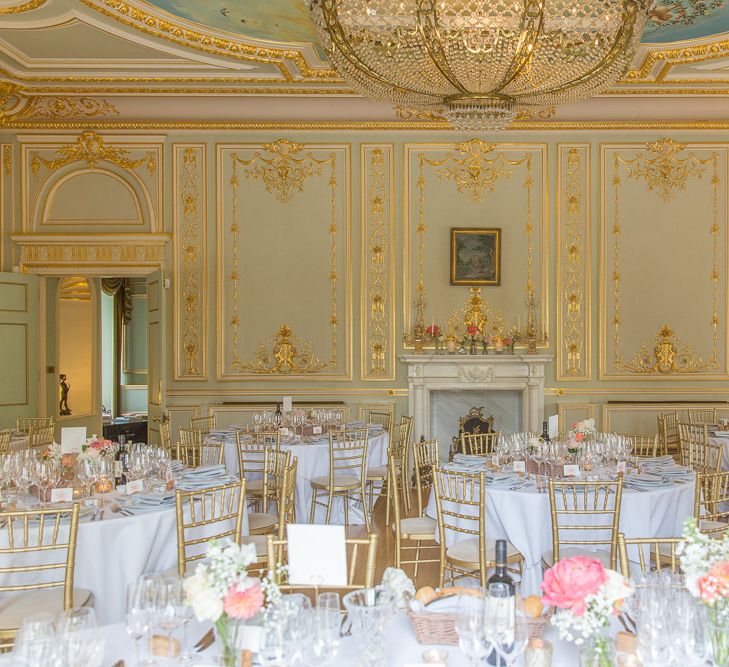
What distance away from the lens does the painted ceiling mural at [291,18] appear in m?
6.70

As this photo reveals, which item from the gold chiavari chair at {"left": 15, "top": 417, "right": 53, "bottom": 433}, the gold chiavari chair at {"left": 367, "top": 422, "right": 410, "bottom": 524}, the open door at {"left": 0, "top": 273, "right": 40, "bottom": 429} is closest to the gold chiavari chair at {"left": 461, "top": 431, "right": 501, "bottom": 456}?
the gold chiavari chair at {"left": 367, "top": 422, "right": 410, "bottom": 524}

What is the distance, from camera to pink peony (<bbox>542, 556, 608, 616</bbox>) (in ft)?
6.30

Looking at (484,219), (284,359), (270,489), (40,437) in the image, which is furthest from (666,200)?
(40,437)

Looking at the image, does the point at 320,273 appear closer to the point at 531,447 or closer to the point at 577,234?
the point at 577,234

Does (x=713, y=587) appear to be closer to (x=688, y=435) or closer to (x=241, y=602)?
(x=241, y=602)

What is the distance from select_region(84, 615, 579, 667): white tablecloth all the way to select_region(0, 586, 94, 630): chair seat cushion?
53.0 inches

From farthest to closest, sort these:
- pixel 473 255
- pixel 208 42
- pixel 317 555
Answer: pixel 473 255, pixel 208 42, pixel 317 555

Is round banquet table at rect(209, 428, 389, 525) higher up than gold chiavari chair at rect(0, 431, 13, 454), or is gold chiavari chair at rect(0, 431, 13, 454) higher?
gold chiavari chair at rect(0, 431, 13, 454)

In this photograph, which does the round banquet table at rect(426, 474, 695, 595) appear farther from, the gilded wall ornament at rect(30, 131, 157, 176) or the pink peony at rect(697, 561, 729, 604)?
the gilded wall ornament at rect(30, 131, 157, 176)

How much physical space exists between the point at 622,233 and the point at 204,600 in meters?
8.66

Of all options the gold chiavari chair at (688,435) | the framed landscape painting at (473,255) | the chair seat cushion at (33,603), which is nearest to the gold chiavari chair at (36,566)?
the chair seat cushion at (33,603)

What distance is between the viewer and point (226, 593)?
6.29 ft

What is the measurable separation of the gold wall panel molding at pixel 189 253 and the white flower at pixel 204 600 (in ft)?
25.6

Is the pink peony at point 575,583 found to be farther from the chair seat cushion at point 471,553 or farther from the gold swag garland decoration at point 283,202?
the gold swag garland decoration at point 283,202
